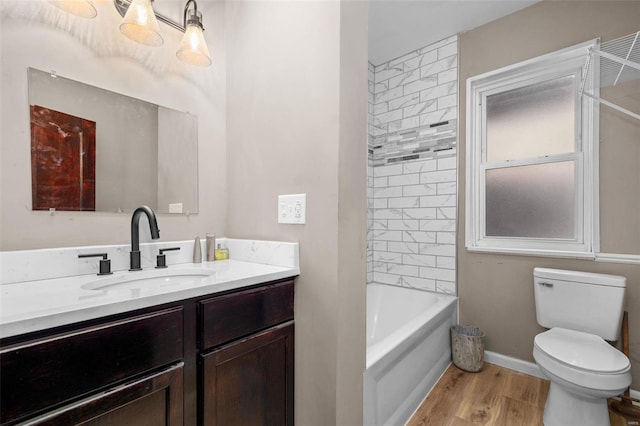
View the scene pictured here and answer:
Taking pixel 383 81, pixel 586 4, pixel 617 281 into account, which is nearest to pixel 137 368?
pixel 617 281

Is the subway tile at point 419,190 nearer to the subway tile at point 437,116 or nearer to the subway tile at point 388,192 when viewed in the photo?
the subway tile at point 388,192

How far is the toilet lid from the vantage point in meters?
1.43

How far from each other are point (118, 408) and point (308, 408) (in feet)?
2.39

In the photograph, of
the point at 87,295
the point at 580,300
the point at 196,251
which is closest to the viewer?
the point at 87,295

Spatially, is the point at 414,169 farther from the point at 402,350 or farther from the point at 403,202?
the point at 402,350

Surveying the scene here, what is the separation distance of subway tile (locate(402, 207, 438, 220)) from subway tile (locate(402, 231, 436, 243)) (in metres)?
0.14

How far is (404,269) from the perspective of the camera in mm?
2740

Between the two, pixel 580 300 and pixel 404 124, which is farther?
pixel 404 124

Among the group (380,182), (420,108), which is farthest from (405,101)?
(380,182)

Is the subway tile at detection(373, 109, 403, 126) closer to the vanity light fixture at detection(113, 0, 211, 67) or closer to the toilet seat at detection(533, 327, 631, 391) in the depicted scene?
the vanity light fixture at detection(113, 0, 211, 67)

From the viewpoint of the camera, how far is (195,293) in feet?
3.05

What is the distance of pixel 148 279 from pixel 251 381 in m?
0.59

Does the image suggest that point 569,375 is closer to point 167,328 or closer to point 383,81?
point 167,328

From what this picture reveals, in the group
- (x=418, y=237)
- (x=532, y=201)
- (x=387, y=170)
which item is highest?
(x=387, y=170)
